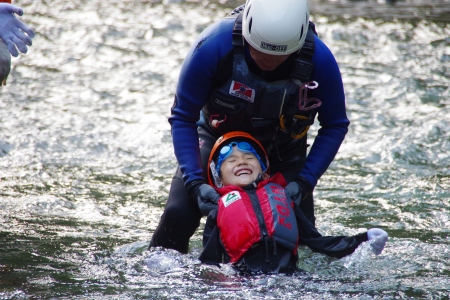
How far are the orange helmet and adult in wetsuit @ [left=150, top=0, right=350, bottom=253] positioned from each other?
83 millimetres

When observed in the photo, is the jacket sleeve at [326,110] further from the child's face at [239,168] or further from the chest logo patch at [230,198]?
the chest logo patch at [230,198]

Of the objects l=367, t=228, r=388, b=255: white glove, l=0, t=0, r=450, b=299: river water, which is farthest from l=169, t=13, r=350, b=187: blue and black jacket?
l=0, t=0, r=450, b=299: river water

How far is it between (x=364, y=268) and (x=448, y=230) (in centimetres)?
136

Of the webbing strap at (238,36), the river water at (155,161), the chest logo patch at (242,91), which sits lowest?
the river water at (155,161)

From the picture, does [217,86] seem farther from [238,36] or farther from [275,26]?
[275,26]

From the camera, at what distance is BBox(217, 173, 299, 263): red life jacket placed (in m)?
4.11

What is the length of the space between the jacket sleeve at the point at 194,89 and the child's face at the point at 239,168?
0.18 m

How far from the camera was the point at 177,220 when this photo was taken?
4.40 meters

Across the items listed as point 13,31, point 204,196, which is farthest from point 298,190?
point 13,31

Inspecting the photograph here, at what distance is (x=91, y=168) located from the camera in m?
7.34

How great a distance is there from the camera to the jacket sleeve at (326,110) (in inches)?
168

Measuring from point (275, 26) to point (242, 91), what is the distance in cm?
48

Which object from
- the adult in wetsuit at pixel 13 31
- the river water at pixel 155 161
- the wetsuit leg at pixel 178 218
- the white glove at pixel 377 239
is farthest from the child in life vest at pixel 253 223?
the adult in wetsuit at pixel 13 31

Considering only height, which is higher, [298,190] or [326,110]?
[326,110]
